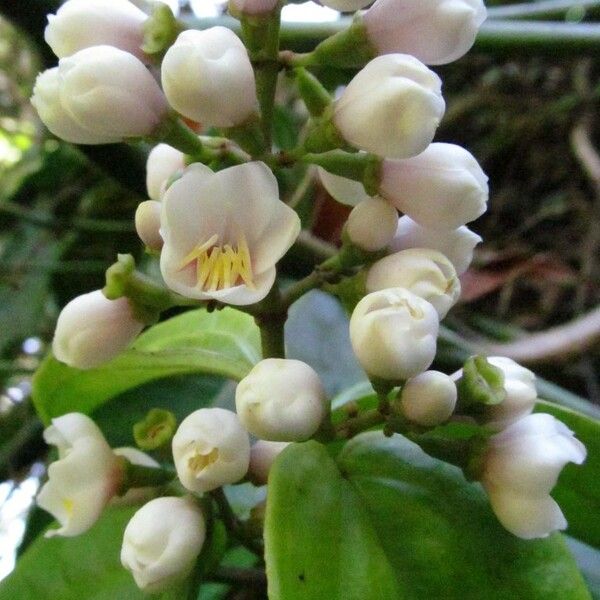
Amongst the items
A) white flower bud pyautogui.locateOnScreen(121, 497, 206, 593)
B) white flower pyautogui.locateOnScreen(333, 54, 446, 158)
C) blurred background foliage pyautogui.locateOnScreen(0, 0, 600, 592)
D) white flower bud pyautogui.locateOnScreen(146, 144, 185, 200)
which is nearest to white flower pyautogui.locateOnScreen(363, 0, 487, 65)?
white flower pyautogui.locateOnScreen(333, 54, 446, 158)

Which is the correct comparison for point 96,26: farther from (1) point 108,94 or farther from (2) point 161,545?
(2) point 161,545

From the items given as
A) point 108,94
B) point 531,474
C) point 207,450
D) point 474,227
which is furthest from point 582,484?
point 474,227

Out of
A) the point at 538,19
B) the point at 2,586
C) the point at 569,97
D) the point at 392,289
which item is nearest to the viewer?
the point at 392,289

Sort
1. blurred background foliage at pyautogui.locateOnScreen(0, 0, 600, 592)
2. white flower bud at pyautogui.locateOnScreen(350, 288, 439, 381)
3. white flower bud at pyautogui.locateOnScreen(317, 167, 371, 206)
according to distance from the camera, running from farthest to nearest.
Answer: blurred background foliage at pyautogui.locateOnScreen(0, 0, 600, 592) < white flower bud at pyautogui.locateOnScreen(317, 167, 371, 206) < white flower bud at pyautogui.locateOnScreen(350, 288, 439, 381)

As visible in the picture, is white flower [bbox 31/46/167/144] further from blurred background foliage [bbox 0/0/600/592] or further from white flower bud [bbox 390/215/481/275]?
blurred background foliage [bbox 0/0/600/592]

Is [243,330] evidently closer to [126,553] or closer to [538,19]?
[126,553]

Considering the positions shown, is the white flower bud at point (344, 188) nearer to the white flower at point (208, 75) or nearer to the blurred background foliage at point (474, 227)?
the white flower at point (208, 75)

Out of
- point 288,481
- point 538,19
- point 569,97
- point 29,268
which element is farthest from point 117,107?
point 569,97
